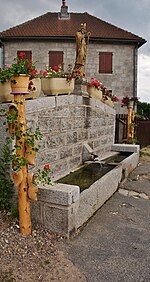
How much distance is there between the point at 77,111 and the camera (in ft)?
18.4

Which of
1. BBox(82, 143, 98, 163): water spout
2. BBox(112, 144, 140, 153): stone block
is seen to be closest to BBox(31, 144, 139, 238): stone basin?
BBox(82, 143, 98, 163): water spout

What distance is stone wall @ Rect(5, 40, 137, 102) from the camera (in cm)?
1747

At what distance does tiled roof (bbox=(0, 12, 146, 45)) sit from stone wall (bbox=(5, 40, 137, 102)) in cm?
53

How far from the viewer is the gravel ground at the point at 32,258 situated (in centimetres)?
247

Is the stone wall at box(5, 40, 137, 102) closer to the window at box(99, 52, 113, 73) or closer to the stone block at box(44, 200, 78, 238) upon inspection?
the window at box(99, 52, 113, 73)

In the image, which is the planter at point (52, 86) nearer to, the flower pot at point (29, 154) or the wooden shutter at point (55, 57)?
the flower pot at point (29, 154)

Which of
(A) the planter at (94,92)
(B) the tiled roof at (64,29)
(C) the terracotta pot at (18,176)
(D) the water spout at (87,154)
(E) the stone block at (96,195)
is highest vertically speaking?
(B) the tiled roof at (64,29)

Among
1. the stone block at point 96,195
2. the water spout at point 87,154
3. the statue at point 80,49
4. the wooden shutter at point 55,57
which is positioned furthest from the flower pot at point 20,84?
the wooden shutter at point 55,57

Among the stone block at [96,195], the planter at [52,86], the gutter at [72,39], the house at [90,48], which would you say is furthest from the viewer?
the house at [90,48]

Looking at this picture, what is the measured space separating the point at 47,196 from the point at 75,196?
332 millimetres

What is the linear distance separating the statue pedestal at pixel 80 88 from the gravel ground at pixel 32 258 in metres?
3.44

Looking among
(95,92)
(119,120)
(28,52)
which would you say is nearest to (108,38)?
(28,52)

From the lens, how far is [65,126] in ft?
16.5

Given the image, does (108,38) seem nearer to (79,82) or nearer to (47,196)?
→ (79,82)
